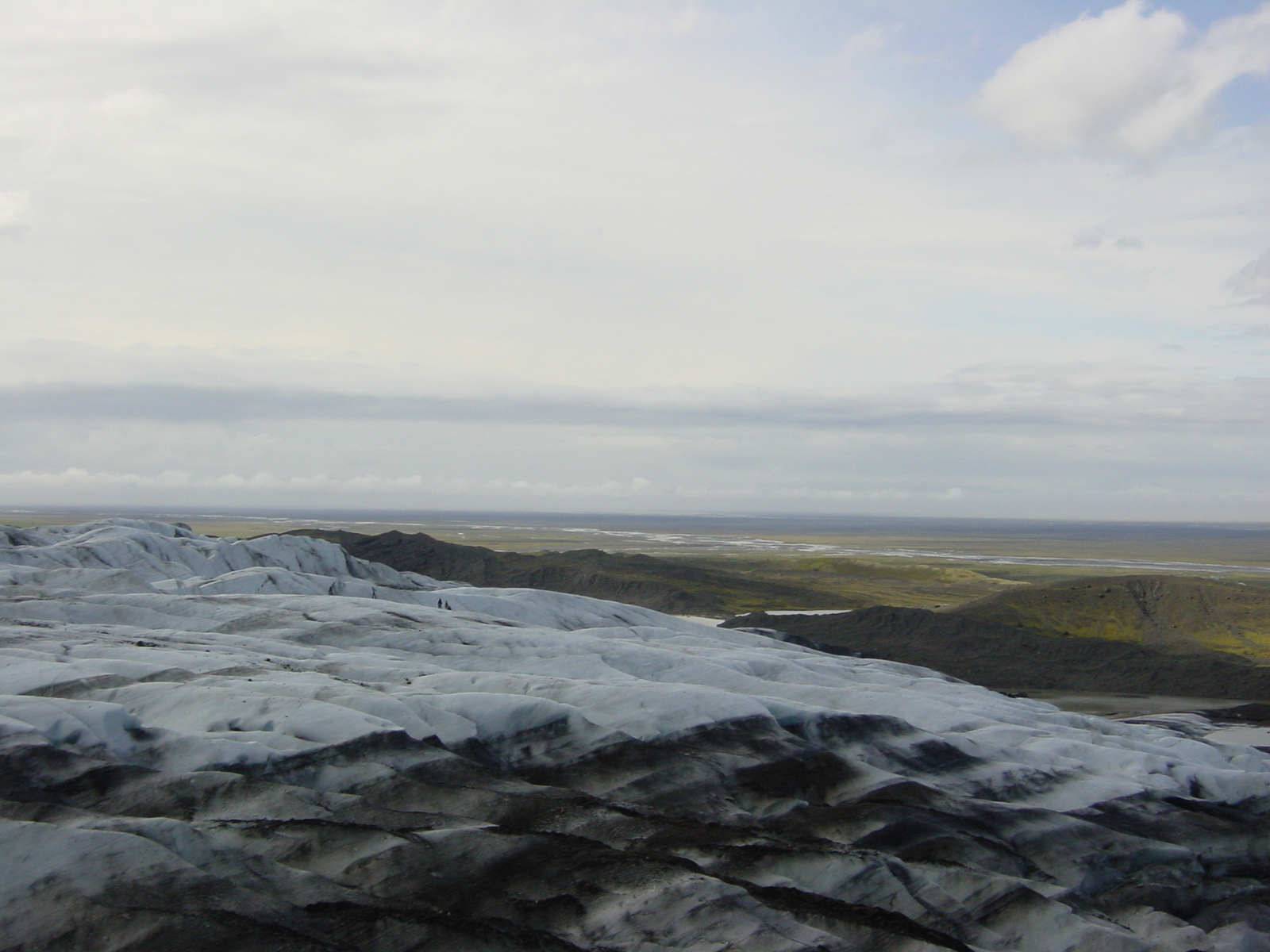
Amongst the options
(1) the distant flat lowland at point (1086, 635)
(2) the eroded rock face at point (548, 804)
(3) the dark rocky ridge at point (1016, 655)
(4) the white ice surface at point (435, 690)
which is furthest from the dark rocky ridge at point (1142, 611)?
(2) the eroded rock face at point (548, 804)

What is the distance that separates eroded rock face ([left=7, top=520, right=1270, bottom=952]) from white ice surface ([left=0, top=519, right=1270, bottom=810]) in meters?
0.09

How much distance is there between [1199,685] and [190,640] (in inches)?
1930

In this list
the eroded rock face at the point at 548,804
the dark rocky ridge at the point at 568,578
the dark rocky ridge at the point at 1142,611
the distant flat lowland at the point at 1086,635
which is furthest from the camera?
the dark rocky ridge at the point at 568,578

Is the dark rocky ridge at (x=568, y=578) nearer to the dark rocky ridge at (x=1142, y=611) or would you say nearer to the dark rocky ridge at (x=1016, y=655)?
the dark rocky ridge at (x=1016, y=655)

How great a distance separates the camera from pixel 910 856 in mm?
16500

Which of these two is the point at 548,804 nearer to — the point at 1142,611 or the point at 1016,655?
the point at 1016,655

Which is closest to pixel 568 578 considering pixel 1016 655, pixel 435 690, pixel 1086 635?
pixel 1016 655

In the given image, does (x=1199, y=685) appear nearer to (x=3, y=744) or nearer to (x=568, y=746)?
(x=568, y=746)

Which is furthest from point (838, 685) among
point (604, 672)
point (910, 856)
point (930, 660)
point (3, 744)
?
point (930, 660)

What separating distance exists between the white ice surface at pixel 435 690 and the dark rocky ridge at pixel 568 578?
40.9 meters

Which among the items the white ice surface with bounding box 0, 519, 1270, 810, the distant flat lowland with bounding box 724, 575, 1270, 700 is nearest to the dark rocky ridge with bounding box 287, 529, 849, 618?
the distant flat lowland with bounding box 724, 575, 1270, 700

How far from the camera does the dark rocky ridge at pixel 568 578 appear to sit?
7812 cm

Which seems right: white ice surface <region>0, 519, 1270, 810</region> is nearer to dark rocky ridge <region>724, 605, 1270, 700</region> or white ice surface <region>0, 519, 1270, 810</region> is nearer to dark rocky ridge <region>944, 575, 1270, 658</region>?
dark rocky ridge <region>724, 605, 1270, 700</region>

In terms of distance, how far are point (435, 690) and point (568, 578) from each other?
202ft
